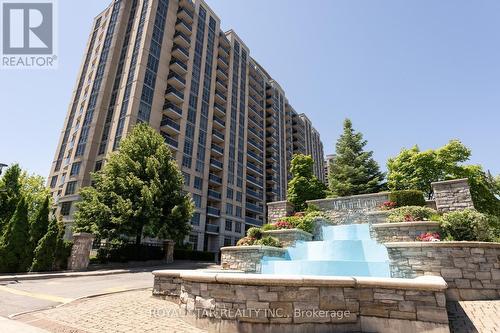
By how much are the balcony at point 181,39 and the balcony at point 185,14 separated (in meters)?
3.16

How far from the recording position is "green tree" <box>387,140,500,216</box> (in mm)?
23891

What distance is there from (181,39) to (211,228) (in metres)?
31.6

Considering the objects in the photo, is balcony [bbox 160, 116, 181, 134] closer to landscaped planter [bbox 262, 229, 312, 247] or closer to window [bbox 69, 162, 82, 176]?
window [bbox 69, 162, 82, 176]

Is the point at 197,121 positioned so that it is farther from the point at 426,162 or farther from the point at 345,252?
the point at 345,252

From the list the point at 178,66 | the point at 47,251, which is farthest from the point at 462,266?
the point at 178,66

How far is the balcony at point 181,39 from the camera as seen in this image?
43.5 metres

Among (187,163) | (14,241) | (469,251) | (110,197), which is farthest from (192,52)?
(469,251)

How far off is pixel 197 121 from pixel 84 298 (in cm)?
3696

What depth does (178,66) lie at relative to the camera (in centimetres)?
4184

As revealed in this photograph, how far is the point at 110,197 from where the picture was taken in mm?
20719

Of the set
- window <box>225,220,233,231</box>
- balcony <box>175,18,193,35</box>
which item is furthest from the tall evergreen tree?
balcony <box>175,18,193,35</box>

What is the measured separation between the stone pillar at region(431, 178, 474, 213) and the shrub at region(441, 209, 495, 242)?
164 inches

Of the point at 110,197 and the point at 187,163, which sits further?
the point at 187,163

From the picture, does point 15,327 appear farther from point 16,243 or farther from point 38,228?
point 38,228
